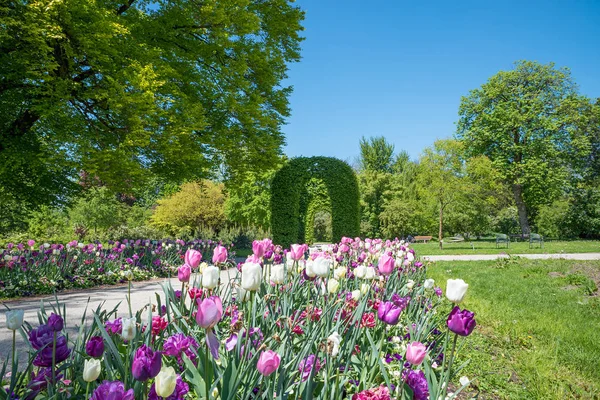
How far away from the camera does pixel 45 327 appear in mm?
1382

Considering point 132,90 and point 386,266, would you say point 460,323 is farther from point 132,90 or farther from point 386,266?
point 132,90

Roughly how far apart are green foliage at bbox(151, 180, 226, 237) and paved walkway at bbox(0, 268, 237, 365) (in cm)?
1268

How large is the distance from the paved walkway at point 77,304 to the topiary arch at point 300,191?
5127 mm

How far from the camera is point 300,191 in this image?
1254 cm

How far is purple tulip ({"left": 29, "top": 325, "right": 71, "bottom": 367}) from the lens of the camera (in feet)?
4.33

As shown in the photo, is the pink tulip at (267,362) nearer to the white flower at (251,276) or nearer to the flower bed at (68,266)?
the white flower at (251,276)

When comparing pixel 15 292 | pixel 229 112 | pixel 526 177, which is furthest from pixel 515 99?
pixel 15 292

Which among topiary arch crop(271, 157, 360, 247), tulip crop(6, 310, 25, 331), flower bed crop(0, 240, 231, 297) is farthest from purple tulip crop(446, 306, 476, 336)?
topiary arch crop(271, 157, 360, 247)

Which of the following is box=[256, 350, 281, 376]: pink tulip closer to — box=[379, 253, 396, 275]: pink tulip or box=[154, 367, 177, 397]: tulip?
box=[154, 367, 177, 397]: tulip

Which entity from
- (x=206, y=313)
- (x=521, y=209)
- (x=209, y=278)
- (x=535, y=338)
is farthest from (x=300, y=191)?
(x=521, y=209)

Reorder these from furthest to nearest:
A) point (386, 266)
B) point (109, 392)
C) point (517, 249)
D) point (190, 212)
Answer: point (190, 212)
point (517, 249)
point (386, 266)
point (109, 392)

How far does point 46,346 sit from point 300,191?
37.0 feet

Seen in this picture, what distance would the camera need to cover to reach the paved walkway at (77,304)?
3721 mm

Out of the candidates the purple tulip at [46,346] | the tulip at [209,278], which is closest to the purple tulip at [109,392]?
the purple tulip at [46,346]
